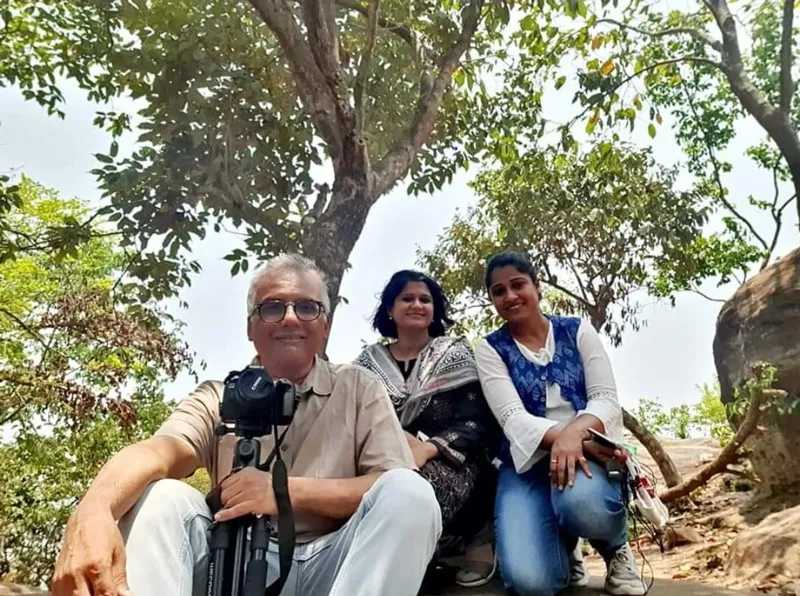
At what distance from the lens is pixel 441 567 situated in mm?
2623

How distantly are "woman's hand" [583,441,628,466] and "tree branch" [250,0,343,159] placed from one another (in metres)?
2.56

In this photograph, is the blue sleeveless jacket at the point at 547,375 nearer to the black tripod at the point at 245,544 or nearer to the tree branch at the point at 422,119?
the black tripod at the point at 245,544

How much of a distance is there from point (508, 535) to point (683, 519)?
4486mm

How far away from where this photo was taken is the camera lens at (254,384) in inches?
58.2

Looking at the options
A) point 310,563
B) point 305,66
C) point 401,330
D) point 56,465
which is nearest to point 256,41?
point 305,66

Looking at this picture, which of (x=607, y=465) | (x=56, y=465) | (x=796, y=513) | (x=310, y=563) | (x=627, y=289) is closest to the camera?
(x=310, y=563)

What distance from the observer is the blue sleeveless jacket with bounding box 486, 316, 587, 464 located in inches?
102

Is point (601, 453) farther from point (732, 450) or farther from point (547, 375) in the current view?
point (732, 450)

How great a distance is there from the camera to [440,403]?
8.98 feet

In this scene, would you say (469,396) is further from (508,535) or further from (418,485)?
(418,485)

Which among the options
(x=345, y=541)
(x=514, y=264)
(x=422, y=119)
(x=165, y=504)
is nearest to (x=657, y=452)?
(x=422, y=119)

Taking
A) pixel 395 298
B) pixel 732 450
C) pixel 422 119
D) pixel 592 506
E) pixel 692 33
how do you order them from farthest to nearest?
pixel 692 33
pixel 732 450
pixel 422 119
pixel 395 298
pixel 592 506

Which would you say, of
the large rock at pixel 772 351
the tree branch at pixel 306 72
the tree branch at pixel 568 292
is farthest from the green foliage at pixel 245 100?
the tree branch at pixel 568 292

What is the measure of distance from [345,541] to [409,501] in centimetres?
23
